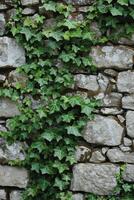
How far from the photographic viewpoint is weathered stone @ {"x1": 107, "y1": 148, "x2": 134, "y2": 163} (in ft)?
10.2

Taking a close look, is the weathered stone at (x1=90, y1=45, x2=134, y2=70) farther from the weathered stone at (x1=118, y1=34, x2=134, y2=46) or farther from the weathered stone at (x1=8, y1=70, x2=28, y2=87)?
the weathered stone at (x1=8, y1=70, x2=28, y2=87)

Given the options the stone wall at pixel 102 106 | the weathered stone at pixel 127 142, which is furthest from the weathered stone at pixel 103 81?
the weathered stone at pixel 127 142

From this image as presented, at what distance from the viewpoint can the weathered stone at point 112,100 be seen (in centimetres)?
309

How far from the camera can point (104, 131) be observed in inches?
123

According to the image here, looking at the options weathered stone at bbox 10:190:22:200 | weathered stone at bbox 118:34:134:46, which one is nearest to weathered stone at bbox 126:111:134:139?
weathered stone at bbox 118:34:134:46

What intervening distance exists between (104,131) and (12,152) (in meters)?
0.76

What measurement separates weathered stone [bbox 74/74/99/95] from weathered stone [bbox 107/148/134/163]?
1.54 feet

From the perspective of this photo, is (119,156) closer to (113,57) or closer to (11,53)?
(113,57)

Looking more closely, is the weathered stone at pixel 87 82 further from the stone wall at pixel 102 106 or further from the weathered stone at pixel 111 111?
the weathered stone at pixel 111 111

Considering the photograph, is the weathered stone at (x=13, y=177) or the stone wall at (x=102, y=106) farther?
the weathered stone at (x=13, y=177)

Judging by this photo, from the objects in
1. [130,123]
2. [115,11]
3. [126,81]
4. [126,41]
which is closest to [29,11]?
[115,11]

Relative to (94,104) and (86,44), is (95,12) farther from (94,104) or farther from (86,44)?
(94,104)

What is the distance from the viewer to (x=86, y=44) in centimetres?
309

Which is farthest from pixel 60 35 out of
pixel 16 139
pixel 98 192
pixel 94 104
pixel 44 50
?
pixel 98 192
